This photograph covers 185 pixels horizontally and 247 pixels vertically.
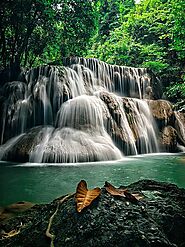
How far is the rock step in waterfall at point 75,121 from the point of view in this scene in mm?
8891

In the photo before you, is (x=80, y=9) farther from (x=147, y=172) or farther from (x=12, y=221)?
(x=12, y=221)

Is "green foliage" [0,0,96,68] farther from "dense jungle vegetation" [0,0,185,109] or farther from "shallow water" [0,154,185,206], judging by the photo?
"shallow water" [0,154,185,206]

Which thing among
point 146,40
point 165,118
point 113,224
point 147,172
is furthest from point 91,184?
point 146,40

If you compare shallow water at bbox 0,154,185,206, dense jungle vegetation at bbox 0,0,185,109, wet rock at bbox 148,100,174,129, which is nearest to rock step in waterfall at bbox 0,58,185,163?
wet rock at bbox 148,100,174,129

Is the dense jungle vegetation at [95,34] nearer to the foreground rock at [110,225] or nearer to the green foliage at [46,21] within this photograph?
the green foliage at [46,21]

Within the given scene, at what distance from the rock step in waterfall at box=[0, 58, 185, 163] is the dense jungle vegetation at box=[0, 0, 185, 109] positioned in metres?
1.99

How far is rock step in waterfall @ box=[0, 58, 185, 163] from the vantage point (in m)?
8.89

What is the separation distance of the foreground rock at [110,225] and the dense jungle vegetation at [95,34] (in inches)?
211

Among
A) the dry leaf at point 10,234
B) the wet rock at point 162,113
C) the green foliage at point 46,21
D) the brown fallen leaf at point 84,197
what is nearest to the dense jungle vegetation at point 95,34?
the green foliage at point 46,21

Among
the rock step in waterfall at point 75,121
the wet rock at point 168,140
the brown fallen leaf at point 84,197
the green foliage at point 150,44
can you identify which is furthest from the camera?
the green foliage at point 150,44

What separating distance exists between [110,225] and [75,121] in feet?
29.7

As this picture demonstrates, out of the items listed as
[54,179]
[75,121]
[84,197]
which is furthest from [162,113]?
[84,197]

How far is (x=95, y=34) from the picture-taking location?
19.6 metres

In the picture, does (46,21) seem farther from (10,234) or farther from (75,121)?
(10,234)
